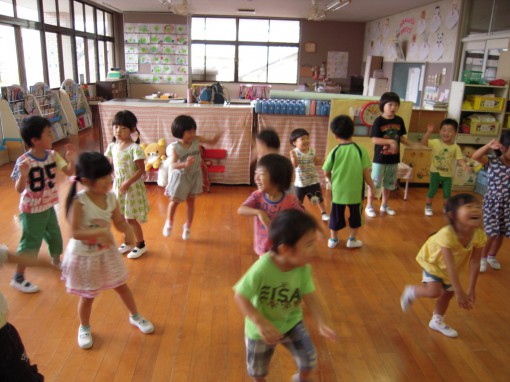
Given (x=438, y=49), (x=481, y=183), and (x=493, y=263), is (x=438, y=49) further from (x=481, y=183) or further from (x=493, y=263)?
(x=493, y=263)

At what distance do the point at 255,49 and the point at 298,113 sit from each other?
8114 millimetres

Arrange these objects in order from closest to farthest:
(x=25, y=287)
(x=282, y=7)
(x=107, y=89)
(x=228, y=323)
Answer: (x=228, y=323) → (x=25, y=287) → (x=282, y=7) → (x=107, y=89)

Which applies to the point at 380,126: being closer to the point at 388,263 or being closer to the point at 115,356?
the point at 388,263

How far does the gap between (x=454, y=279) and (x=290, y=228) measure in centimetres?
110

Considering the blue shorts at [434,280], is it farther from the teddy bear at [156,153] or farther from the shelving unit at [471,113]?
the teddy bear at [156,153]

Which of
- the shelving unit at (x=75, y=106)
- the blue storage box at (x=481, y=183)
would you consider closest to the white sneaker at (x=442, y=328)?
the blue storage box at (x=481, y=183)

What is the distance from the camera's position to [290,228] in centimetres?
140

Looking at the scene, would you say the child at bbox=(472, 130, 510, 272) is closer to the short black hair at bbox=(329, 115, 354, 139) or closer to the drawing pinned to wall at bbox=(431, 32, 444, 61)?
the short black hair at bbox=(329, 115, 354, 139)

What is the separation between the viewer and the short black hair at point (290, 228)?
4.60ft

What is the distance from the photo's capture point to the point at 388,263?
10.8ft

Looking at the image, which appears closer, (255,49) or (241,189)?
(241,189)

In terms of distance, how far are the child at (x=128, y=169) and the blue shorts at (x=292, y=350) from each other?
1759mm

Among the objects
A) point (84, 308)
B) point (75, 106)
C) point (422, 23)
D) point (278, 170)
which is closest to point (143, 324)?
point (84, 308)

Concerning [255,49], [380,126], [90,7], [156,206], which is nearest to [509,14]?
[380,126]
